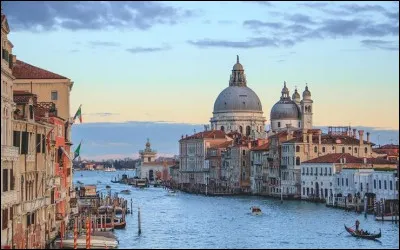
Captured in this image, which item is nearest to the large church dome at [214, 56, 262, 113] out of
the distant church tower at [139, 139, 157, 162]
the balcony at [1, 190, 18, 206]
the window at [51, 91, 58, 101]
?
the distant church tower at [139, 139, 157, 162]

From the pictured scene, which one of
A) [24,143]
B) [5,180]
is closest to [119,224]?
[24,143]

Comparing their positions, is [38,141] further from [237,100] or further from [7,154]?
[237,100]

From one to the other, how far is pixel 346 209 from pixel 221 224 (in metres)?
9.75

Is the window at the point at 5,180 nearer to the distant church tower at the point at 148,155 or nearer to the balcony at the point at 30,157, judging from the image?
the balcony at the point at 30,157

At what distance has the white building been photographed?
41706 mm

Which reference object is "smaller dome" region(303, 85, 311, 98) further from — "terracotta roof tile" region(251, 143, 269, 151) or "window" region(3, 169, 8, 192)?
"window" region(3, 169, 8, 192)

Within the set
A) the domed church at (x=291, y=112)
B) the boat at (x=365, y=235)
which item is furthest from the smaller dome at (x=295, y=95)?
the boat at (x=365, y=235)

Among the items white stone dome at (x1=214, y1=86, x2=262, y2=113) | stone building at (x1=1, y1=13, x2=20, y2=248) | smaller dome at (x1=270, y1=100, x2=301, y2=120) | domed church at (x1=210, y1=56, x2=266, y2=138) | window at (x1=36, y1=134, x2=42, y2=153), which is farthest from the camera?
white stone dome at (x1=214, y1=86, x2=262, y2=113)

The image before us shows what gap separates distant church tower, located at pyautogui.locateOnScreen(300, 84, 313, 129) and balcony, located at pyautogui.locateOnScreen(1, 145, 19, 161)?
226ft

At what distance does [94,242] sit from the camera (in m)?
26.0

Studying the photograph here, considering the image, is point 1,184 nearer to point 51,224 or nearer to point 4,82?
point 4,82

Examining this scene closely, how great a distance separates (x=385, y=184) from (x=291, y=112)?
158 feet

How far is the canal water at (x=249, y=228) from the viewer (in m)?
29.6

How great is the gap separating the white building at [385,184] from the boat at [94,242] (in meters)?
17.4
